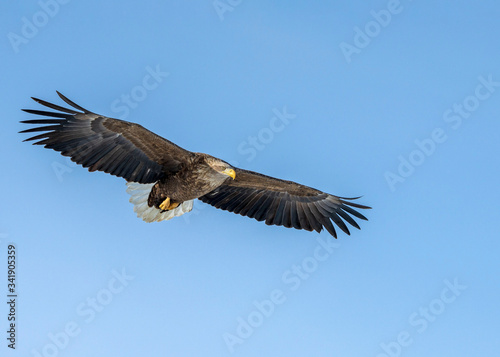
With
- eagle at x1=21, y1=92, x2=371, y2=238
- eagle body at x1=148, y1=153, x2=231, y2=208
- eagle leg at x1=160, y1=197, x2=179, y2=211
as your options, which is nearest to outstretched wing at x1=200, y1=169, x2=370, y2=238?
eagle at x1=21, y1=92, x2=371, y2=238

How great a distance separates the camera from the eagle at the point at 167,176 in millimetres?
11688

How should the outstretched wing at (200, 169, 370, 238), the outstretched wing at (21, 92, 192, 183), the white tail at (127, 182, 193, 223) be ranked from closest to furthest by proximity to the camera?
the outstretched wing at (21, 92, 192, 183) → the white tail at (127, 182, 193, 223) → the outstretched wing at (200, 169, 370, 238)

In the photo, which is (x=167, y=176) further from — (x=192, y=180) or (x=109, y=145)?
(x=109, y=145)

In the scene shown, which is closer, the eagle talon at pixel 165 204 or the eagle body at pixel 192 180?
the eagle body at pixel 192 180

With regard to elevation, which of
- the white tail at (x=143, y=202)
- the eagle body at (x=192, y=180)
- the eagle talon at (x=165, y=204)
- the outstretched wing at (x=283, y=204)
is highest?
the outstretched wing at (x=283, y=204)

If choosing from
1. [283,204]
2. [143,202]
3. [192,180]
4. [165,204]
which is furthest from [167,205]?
[283,204]

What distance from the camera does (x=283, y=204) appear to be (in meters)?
14.0

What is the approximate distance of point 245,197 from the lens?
13.8 meters

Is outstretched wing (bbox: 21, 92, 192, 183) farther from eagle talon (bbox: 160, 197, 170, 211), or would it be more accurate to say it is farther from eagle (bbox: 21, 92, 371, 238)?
eagle talon (bbox: 160, 197, 170, 211)

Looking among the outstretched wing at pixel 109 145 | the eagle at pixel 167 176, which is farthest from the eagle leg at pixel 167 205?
the outstretched wing at pixel 109 145

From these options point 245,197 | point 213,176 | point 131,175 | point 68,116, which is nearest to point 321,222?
point 245,197

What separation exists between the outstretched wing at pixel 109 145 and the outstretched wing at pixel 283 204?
1735mm

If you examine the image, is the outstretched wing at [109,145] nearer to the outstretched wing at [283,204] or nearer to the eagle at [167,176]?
the eagle at [167,176]

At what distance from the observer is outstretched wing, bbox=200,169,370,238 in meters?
13.6
